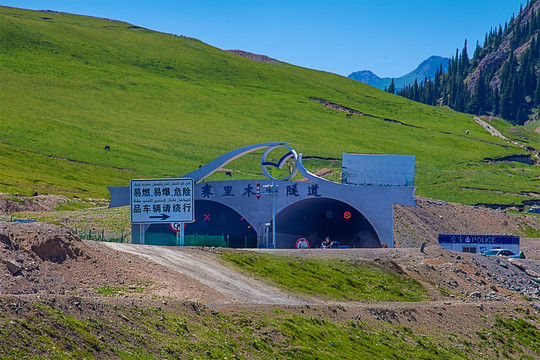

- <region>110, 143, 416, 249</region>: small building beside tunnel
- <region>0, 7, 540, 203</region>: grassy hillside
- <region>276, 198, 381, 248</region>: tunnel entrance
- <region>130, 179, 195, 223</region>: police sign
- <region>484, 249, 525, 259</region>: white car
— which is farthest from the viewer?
<region>0, 7, 540, 203</region>: grassy hillside

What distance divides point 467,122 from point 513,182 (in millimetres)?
59437

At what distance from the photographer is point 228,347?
3077cm

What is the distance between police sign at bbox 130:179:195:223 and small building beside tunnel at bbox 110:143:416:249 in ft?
50.2

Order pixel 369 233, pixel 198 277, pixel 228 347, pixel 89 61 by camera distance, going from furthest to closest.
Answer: pixel 89 61
pixel 369 233
pixel 198 277
pixel 228 347

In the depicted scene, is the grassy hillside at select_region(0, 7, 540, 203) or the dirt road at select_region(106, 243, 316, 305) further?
the grassy hillside at select_region(0, 7, 540, 203)

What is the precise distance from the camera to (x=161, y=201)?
4994 cm

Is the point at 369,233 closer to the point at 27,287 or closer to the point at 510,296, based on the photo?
the point at 510,296

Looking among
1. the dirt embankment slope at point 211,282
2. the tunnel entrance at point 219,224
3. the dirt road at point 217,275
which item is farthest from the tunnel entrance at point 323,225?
the dirt road at point 217,275

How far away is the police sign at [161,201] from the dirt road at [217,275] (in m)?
3.67

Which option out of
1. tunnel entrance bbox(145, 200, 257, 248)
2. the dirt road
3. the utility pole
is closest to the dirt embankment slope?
the dirt road

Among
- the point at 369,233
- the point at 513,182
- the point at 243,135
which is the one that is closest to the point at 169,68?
the point at 243,135

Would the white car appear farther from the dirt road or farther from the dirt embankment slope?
the dirt road

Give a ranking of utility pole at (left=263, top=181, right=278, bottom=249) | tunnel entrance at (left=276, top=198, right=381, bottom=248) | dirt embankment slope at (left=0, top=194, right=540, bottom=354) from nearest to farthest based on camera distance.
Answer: dirt embankment slope at (left=0, top=194, right=540, bottom=354), utility pole at (left=263, top=181, right=278, bottom=249), tunnel entrance at (left=276, top=198, right=381, bottom=248)

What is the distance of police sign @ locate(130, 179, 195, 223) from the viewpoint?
164 feet
